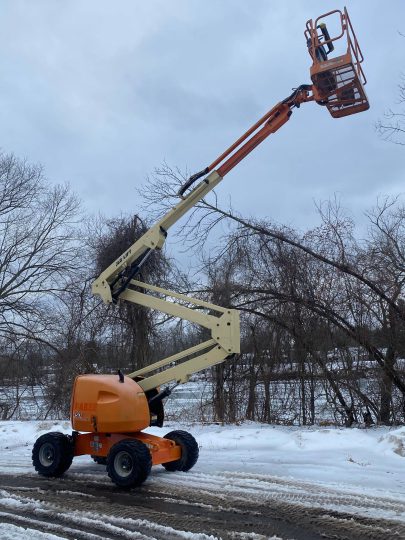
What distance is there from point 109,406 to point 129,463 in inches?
32.9

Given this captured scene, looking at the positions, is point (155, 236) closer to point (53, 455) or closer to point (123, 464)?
point (123, 464)

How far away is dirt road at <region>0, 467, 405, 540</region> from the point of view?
17.1ft

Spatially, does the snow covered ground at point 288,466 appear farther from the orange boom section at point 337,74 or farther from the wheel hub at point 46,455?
the orange boom section at point 337,74

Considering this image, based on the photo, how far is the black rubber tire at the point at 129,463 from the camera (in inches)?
277

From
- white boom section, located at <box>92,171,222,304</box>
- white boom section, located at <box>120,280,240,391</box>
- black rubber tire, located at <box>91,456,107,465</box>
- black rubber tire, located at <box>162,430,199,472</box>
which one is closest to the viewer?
white boom section, located at <box>120,280,240,391</box>

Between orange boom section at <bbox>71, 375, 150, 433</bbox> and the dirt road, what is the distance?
754mm

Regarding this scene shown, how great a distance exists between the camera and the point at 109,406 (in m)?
7.68

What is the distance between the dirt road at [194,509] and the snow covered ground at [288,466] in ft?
0.13

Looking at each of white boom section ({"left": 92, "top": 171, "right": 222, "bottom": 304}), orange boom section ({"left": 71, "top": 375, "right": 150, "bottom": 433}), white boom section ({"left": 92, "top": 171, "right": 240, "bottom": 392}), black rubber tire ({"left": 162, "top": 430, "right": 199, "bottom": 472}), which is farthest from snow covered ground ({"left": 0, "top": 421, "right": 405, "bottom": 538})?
white boom section ({"left": 92, "top": 171, "right": 222, "bottom": 304})

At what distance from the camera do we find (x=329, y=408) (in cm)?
1262

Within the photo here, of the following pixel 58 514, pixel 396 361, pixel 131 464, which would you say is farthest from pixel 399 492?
pixel 396 361

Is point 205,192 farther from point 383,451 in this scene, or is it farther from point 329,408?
point 329,408

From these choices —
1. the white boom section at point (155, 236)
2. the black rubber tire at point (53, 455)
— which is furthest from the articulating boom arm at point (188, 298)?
the black rubber tire at point (53, 455)

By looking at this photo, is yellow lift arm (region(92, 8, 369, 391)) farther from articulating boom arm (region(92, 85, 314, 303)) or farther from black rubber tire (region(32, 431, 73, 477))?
black rubber tire (region(32, 431, 73, 477))
